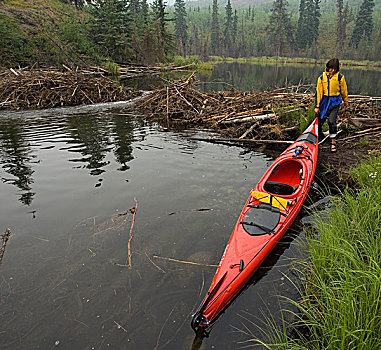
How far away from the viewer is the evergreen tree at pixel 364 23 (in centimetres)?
7375

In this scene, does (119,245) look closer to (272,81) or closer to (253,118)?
(253,118)

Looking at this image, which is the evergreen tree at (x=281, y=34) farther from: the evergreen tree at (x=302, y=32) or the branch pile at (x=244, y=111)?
the branch pile at (x=244, y=111)

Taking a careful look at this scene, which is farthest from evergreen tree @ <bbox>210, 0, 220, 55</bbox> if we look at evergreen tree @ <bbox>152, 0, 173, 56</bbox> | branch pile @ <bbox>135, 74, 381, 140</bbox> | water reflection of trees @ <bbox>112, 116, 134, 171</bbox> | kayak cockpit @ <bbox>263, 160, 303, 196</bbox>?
kayak cockpit @ <bbox>263, 160, 303, 196</bbox>

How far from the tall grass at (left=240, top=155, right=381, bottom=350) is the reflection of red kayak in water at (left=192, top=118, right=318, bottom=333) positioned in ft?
2.03

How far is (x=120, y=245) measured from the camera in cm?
442

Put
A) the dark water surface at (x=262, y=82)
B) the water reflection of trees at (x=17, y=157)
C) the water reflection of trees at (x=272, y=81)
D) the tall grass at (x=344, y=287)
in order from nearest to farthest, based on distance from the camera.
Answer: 1. the tall grass at (x=344, y=287)
2. the water reflection of trees at (x=17, y=157)
3. the dark water surface at (x=262, y=82)
4. the water reflection of trees at (x=272, y=81)

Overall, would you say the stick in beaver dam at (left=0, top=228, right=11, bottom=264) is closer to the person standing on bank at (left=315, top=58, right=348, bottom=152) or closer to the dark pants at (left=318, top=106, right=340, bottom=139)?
the person standing on bank at (left=315, top=58, right=348, bottom=152)

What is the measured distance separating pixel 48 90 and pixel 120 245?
14.2 metres

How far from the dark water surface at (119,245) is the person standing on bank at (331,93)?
2162 millimetres

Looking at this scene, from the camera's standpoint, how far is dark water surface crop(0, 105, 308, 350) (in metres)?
3.05

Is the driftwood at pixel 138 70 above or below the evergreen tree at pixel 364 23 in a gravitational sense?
below

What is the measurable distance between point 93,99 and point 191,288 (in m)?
15.8

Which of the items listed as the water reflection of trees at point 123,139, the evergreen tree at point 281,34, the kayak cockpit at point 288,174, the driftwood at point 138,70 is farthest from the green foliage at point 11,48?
the evergreen tree at point 281,34

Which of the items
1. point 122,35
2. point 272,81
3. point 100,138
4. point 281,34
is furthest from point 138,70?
point 281,34
